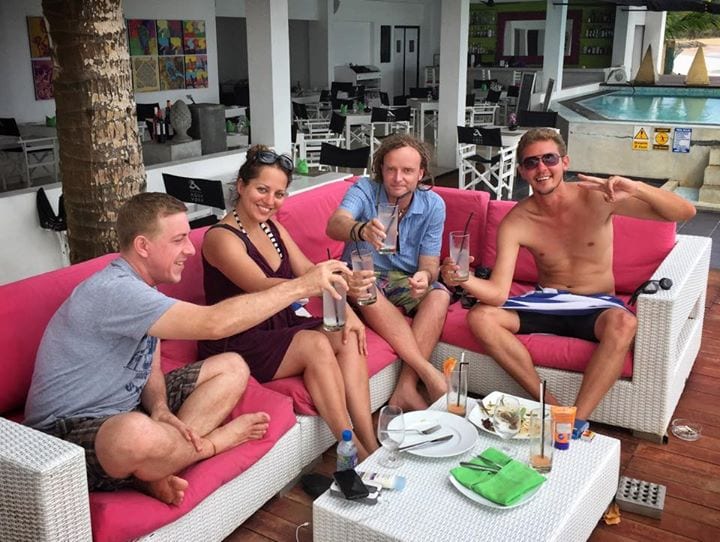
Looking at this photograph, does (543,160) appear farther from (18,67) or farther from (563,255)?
(18,67)

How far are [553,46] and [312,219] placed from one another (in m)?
11.8

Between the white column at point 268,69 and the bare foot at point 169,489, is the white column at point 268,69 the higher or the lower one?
the higher one

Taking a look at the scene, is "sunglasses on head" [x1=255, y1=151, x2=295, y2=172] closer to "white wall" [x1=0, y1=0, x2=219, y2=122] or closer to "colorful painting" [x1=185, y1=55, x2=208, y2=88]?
"white wall" [x1=0, y1=0, x2=219, y2=122]

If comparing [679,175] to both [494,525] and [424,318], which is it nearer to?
[424,318]

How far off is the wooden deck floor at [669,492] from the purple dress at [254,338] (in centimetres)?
47

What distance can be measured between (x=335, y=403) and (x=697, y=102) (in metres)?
15.5

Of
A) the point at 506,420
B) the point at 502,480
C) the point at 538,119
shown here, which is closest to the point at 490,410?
the point at 506,420

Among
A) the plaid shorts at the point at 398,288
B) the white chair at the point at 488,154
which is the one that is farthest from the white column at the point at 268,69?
the plaid shorts at the point at 398,288

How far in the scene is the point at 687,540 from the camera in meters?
2.45

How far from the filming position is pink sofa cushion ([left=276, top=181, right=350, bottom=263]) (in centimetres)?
369

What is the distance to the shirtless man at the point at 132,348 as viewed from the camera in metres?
2.05

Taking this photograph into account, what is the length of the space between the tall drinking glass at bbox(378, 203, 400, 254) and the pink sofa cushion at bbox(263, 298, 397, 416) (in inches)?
15.8

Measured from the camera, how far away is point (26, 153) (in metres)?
7.45

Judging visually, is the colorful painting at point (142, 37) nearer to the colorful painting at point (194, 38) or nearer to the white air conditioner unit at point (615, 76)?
the colorful painting at point (194, 38)
